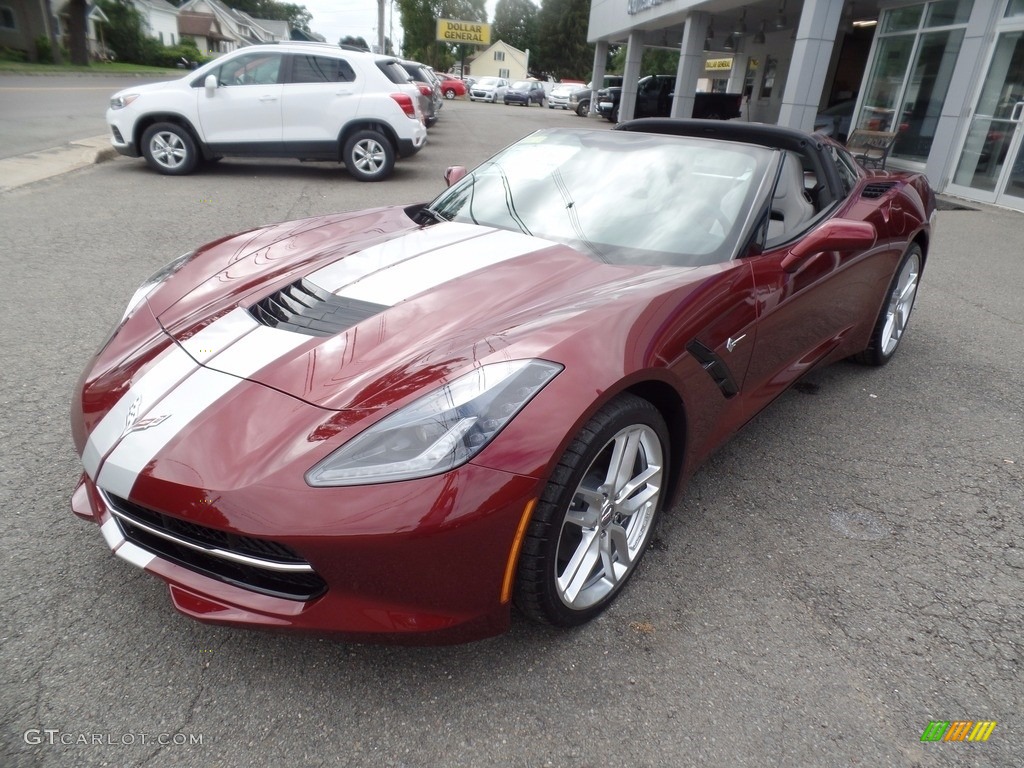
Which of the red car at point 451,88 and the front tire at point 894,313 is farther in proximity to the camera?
the red car at point 451,88

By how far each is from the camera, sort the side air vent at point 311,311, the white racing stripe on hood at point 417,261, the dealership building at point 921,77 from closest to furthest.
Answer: the side air vent at point 311,311 → the white racing stripe on hood at point 417,261 → the dealership building at point 921,77

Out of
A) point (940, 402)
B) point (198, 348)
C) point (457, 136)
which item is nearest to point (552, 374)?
point (198, 348)

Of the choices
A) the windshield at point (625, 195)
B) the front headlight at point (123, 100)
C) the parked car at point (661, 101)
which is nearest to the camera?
the windshield at point (625, 195)

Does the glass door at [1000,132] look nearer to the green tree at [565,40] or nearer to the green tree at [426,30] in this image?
the green tree at [565,40]

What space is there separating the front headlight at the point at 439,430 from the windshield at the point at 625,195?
2.98 ft

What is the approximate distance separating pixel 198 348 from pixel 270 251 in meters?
0.90

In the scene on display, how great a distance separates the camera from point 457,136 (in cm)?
1628

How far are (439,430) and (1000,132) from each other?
1166 cm

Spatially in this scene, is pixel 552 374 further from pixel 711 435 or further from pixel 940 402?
pixel 940 402

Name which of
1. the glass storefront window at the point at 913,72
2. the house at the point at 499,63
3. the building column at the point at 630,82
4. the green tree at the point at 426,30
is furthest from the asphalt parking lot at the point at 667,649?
the house at the point at 499,63

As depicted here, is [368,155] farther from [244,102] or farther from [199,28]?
[199,28]

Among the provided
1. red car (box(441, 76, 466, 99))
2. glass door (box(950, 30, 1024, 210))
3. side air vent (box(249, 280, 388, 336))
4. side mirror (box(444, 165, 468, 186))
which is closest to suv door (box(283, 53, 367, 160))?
side mirror (box(444, 165, 468, 186))

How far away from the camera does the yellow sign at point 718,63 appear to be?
95.3ft

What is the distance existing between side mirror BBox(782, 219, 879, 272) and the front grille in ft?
6.53
